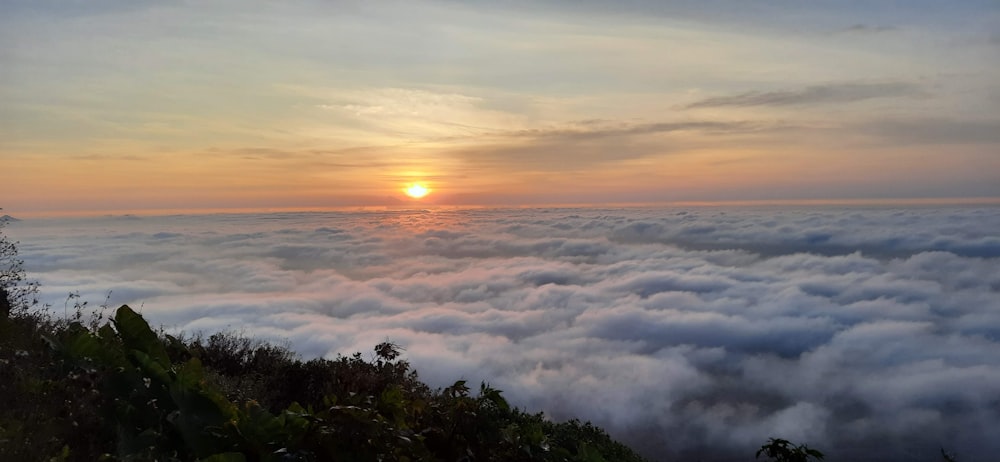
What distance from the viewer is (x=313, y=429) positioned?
4.77 metres

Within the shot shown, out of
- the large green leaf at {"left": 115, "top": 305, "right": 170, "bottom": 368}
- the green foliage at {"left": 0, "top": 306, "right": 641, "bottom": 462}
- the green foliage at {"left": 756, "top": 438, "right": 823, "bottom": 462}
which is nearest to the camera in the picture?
the green foliage at {"left": 0, "top": 306, "right": 641, "bottom": 462}

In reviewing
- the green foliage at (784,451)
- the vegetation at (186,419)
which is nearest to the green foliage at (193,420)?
the vegetation at (186,419)

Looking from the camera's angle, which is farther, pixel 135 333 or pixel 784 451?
pixel 135 333

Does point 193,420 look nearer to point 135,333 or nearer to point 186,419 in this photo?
point 186,419

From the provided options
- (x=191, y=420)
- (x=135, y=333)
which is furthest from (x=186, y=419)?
(x=135, y=333)

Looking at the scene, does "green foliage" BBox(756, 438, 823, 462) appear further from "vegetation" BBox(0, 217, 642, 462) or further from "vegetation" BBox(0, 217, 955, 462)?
"vegetation" BBox(0, 217, 642, 462)

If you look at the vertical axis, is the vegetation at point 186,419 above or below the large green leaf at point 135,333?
below

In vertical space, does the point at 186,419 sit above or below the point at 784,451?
above

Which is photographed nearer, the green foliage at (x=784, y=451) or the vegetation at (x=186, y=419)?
the vegetation at (x=186, y=419)

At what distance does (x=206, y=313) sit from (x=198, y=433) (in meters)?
104

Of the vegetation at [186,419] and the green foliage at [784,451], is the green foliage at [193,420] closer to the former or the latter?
the vegetation at [186,419]

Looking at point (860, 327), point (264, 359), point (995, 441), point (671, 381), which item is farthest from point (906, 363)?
point (264, 359)

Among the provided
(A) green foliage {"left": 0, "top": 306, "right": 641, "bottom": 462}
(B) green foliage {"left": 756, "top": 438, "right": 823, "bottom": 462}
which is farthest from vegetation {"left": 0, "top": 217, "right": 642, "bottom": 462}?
(B) green foliage {"left": 756, "top": 438, "right": 823, "bottom": 462}

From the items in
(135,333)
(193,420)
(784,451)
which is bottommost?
(784,451)
